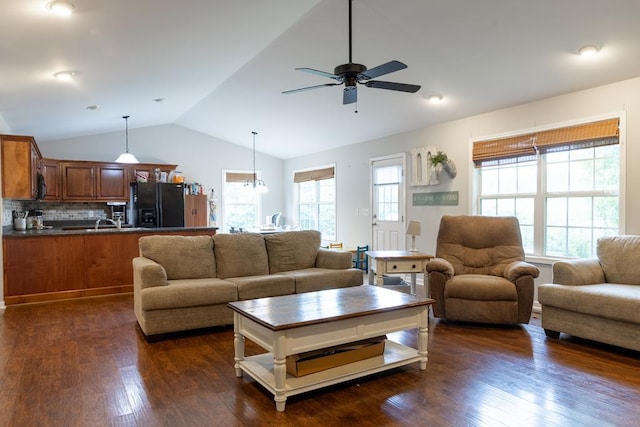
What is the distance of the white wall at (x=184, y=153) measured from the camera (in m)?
7.77

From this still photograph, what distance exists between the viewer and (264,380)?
2.48m

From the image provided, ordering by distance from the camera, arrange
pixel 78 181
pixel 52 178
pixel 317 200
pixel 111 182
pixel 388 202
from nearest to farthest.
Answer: pixel 388 202 → pixel 52 178 → pixel 78 181 → pixel 111 182 → pixel 317 200

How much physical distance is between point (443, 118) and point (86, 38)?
4247 mm

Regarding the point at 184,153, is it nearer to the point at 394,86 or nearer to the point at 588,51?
the point at 394,86

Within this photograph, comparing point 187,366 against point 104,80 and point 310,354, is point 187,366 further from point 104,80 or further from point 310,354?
point 104,80

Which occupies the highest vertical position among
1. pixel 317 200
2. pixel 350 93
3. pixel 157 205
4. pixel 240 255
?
pixel 350 93

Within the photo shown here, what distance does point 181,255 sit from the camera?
164 inches

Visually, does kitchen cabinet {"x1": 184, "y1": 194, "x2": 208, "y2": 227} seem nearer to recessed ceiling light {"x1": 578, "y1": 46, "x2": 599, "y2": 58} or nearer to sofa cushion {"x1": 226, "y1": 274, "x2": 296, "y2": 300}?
sofa cushion {"x1": 226, "y1": 274, "x2": 296, "y2": 300}

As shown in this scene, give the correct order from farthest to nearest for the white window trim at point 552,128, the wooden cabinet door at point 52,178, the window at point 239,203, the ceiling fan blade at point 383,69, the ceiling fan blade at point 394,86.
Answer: the window at point 239,203, the wooden cabinet door at point 52,178, the white window trim at point 552,128, the ceiling fan blade at point 394,86, the ceiling fan blade at point 383,69

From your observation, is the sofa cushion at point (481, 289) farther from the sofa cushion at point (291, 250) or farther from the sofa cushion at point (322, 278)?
the sofa cushion at point (291, 250)

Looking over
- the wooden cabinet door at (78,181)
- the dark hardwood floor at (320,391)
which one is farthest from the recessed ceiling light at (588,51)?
the wooden cabinet door at (78,181)

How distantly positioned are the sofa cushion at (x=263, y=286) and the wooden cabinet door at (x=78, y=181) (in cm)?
470

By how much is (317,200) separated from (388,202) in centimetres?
234

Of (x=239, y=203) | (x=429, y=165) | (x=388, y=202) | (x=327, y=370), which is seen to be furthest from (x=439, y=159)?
(x=239, y=203)
